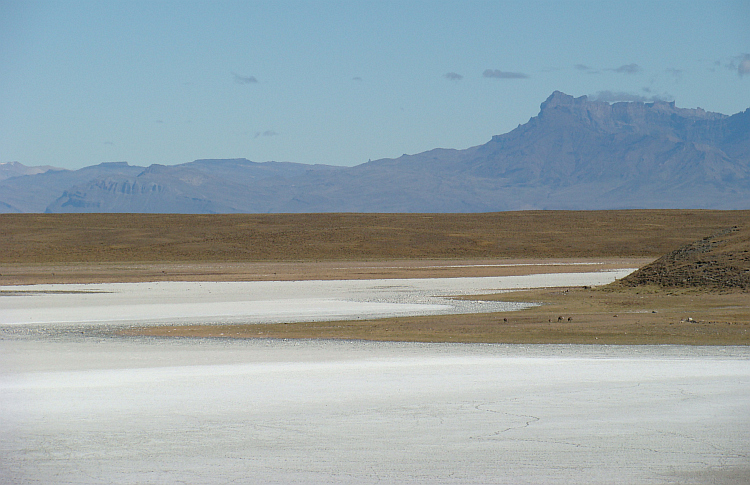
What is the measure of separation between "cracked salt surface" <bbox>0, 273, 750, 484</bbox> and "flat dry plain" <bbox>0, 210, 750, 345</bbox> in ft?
9.38

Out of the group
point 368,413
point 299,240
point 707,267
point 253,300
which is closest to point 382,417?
point 368,413

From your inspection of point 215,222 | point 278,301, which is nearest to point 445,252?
point 215,222

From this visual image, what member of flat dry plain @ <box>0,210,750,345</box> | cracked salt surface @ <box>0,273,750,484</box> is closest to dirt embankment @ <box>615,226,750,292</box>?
A: flat dry plain @ <box>0,210,750,345</box>

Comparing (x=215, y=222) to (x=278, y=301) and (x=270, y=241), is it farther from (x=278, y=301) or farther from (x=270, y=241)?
(x=278, y=301)

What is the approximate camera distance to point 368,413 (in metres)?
12.4

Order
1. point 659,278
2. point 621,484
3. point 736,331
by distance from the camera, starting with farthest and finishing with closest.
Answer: point 659,278 → point 736,331 → point 621,484

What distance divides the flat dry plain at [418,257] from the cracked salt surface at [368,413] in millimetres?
2859

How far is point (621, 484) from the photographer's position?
29.0 feet

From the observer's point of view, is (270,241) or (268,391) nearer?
(268,391)

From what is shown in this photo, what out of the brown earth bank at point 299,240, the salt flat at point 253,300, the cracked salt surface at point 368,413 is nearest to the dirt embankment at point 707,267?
the salt flat at point 253,300

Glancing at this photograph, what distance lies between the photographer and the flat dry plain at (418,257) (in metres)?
23.1

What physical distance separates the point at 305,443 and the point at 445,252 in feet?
223

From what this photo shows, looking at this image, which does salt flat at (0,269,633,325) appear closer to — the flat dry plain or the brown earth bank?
the flat dry plain

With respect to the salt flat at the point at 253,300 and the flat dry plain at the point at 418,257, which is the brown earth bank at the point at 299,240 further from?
the salt flat at the point at 253,300
